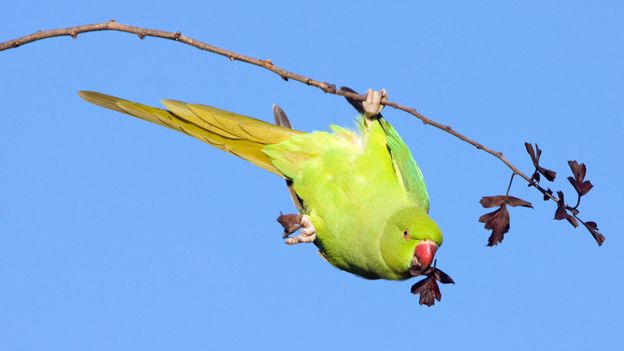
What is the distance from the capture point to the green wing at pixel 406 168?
217 inches

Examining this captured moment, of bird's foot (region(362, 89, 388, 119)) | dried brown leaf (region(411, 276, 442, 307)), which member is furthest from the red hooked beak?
bird's foot (region(362, 89, 388, 119))

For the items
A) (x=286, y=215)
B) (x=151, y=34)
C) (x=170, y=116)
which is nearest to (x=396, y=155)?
(x=286, y=215)

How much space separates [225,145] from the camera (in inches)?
231

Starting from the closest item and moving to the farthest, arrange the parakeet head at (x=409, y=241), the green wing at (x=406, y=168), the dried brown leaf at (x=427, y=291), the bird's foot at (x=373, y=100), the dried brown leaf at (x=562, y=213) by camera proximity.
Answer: the dried brown leaf at (x=562, y=213), the dried brown leaf at (x=427, y=291), the parakeet head at (x=409, y=241), the bird's foot at (x=373, y=100), the green wing at (x=406, y=168)

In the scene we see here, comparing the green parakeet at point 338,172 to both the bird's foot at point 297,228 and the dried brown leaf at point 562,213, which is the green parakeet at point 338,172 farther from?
the dried brown leaf at point 562,213

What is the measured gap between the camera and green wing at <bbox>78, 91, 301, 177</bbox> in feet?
17.7

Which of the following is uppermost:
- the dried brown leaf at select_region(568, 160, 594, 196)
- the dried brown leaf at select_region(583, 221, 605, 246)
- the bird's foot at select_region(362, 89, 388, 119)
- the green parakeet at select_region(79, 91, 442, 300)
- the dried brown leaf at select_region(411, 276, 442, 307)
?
the bird's foot at select_region(362, 89, 388, 119)

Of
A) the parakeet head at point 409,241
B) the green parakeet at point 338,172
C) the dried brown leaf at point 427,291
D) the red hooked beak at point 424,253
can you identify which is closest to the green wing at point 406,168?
the green parakeet at point 338,172

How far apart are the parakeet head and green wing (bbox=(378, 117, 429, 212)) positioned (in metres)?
0.31

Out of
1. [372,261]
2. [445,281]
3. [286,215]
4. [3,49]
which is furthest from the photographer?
[372,261]

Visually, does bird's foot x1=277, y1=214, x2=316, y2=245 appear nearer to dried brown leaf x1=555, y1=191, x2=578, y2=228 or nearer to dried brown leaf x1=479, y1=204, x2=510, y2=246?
dried brown leaf x1=479, y1=204, x2=510, y2=246

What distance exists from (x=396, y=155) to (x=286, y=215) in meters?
1.29

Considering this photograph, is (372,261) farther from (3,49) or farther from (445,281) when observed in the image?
(3,49)

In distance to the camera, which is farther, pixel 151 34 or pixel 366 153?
pixel 366 153
